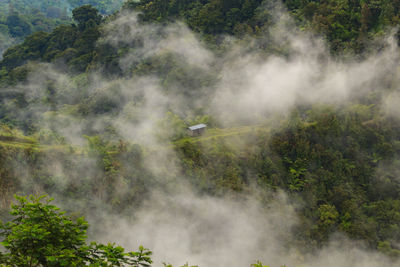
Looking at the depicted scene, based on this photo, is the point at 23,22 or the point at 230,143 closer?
the point at 230,143

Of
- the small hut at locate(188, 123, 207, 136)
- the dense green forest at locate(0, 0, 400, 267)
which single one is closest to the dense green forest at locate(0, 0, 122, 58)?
the dense green forest at locate(0, 0, 400, 267)

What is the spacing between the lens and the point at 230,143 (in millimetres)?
12320

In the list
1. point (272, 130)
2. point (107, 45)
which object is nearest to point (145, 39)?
point (107, 45)

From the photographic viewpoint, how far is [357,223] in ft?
33.9

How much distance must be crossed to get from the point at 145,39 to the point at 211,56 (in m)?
4.21

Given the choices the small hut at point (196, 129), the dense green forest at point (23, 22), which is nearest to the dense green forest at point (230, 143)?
the small hut at point (196, 129)

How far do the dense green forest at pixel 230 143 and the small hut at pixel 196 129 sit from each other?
1.23 ft

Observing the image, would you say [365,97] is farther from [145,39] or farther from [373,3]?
[145,39]

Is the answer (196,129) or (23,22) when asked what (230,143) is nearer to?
(196,129)

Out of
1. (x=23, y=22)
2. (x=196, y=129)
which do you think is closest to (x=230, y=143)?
(x=196, y=129)

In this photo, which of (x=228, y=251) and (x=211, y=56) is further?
(x=211, y=56)

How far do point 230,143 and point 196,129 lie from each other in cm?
134

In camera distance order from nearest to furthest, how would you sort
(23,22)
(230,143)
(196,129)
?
1. (230,143)
2. (196,129)
3. (23,22)

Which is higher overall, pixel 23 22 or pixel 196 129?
pixel 23 22
